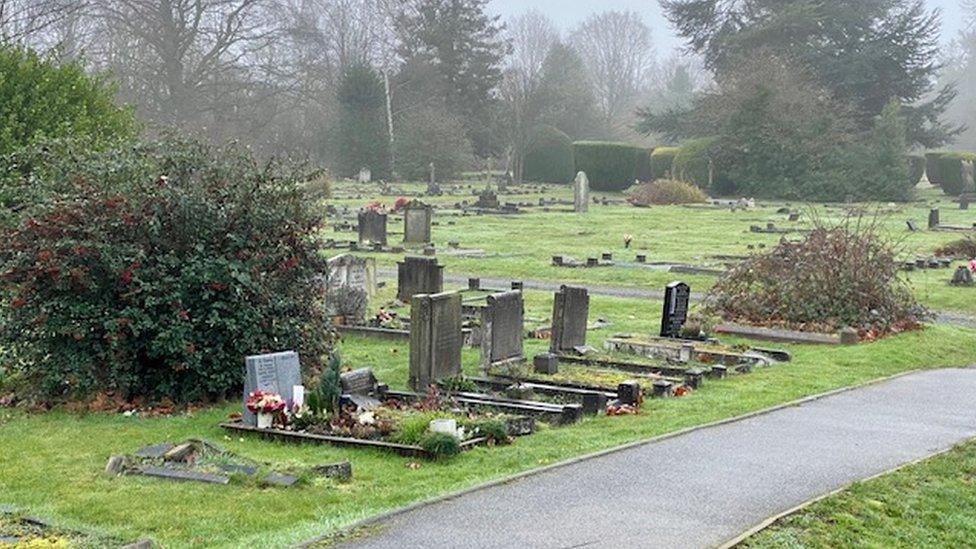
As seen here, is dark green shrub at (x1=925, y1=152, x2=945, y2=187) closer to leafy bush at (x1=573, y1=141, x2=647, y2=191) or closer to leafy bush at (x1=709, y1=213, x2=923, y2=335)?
leafy bush at (x1=573, y1=141, x2=647, y2=191)

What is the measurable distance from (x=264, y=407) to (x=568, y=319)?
18.2ft

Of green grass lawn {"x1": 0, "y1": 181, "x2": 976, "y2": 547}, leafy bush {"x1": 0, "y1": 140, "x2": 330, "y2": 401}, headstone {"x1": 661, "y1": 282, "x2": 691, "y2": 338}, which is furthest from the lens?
headstone {"x1": 661, "y1": 282, "x2": 691, "y2": 338}

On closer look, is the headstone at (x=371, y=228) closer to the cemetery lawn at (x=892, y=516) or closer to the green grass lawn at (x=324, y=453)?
the green grass lawn at (x=324, y=453)

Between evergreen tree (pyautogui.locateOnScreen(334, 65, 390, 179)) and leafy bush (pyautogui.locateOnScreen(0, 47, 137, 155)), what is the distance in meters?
51.1

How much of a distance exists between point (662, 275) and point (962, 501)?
17487 millimetres

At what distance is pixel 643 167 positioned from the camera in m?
71.5

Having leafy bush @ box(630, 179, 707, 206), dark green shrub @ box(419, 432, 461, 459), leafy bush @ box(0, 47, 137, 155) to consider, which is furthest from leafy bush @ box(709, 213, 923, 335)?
leafy bush @ box(630, 179, 707, 206)

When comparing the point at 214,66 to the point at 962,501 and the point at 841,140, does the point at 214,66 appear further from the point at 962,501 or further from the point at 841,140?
the point at 962,501

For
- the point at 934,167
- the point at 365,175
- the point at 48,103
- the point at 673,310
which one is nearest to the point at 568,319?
the point at 673,310

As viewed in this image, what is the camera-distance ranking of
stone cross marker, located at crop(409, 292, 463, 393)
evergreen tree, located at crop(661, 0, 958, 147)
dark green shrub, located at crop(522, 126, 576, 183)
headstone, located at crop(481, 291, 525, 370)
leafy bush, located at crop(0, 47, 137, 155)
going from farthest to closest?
dark green shrub, located at crop(522, 126, 576, 183), evergreen tree, located at crop(661, 0, 958, 147), leafy bush, located at crop(0, 47, 137, 155), headstone, located at crop(481, 291, 525, 370), stone cross marker, located at crop(409, 292, 463, 393)

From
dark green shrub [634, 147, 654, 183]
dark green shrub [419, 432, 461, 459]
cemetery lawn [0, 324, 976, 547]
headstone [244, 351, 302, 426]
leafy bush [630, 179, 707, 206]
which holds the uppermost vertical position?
dark green shrub [634, 147, 654, 183]

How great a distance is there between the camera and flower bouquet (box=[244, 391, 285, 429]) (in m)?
11.2

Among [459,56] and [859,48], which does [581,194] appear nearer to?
[859,48]

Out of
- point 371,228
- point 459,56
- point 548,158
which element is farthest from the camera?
point 459,56
